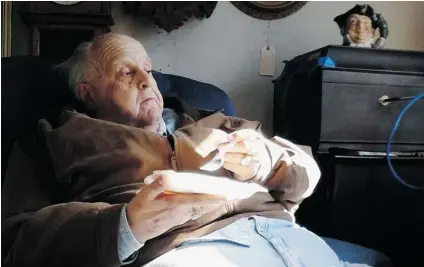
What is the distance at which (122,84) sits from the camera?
112 centimetres

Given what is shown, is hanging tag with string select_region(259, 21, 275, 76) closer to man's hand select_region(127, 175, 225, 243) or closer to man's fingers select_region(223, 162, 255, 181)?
man's fingers select_region(223, 162, 255, 181)

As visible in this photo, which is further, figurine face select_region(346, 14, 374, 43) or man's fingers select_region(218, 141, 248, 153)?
figurine face select_region(346, 14, 374, 43)

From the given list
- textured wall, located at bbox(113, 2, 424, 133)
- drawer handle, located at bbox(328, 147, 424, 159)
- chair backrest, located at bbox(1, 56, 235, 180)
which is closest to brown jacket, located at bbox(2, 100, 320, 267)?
chair backrest, located at bbox(1, 56, 235, 180)

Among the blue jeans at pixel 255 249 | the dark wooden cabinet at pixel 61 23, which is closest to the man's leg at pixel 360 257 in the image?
the blue jeans at pixel 255 249

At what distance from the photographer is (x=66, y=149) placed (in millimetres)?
1018

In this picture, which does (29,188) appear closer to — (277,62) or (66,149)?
(66,149)

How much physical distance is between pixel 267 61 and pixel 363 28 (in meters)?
0.39

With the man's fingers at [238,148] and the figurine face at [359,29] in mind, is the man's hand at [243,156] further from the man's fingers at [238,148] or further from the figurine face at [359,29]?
the figurine face at [359,29]

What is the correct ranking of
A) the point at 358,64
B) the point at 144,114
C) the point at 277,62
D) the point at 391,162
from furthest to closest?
1. the point at 277,62
2. the point at 358,64
3. the point at 391,162
4. the point at 144,114

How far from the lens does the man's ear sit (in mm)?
1157

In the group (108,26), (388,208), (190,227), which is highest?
(108,26)

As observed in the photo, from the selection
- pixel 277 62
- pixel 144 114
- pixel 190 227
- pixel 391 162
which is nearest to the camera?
pixel 190 227

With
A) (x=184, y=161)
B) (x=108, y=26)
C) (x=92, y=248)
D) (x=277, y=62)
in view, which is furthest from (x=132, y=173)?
(x=277, y=62)

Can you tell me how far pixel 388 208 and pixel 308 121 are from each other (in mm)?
352
